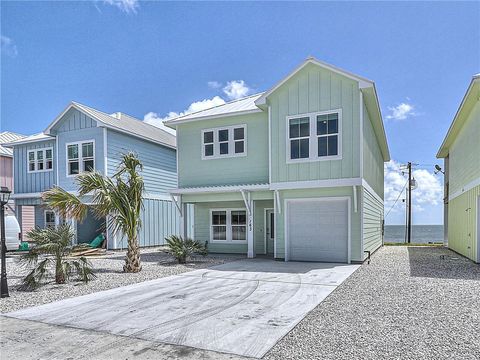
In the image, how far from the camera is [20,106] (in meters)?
15.9

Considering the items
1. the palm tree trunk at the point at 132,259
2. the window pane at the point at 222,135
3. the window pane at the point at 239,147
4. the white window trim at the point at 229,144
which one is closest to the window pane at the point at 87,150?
the white window trim at the point at 229,144

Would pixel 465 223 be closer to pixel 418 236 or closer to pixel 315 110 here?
pixel 315 110

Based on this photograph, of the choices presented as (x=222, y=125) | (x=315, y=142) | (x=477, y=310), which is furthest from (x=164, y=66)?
(x=477, y=310)

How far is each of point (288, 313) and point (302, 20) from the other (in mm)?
10237

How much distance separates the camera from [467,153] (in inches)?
543

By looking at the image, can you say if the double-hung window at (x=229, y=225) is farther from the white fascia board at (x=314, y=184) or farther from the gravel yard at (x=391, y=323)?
the gravel yard at (x=391, y=323)

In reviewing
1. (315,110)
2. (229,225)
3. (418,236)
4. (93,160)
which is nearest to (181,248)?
(229,225)

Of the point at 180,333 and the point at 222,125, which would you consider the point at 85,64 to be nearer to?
the point at 222,125

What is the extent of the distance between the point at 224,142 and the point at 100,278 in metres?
7.27

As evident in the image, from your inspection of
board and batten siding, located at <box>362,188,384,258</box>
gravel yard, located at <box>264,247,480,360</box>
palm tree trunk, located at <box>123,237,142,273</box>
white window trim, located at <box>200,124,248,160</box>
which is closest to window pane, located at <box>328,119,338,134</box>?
board and batten siding, located at <box>362,188,384,258</box>

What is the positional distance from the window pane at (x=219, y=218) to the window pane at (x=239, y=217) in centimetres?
45

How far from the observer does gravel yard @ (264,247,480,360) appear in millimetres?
4098

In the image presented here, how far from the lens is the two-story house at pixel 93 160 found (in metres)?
16.6

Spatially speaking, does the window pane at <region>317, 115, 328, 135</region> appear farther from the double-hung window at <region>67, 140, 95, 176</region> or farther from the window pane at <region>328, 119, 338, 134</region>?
the double-hung window at <region>67, 140, 95, 176</region>
